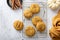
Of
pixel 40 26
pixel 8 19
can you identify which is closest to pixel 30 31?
pixel 40 26

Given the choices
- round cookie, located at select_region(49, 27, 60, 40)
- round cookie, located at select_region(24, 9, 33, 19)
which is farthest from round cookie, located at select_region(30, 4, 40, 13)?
round cookie, located at select_region(49, 27, 60, 40)

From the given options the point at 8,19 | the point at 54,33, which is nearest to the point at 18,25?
the point at 8,19

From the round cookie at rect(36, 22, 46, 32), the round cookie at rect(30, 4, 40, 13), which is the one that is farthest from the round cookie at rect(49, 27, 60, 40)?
the round cookie at rect(30, 4, 40, 13)

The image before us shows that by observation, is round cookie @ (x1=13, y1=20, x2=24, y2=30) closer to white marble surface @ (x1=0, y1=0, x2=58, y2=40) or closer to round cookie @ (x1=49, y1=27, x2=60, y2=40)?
white marble surface @ (x1=0, y1=0, x2=58, y2=40)

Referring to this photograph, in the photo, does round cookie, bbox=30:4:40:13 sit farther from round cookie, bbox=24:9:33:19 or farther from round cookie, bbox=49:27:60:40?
round cookie, bbox=49:27:60:40

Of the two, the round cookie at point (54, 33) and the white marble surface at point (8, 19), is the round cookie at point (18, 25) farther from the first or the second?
the round cookie at point (54, 33)

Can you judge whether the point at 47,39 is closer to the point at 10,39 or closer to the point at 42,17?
the point at 42,17

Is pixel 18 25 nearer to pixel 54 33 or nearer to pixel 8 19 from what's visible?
pixel 8 19

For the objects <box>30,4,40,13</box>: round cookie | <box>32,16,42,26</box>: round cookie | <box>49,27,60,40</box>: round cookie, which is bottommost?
<box>49,27,60,40</box>: round cookie

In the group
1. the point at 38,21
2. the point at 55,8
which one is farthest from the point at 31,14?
the point at 55,8

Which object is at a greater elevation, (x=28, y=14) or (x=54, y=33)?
(x=28, y=14)

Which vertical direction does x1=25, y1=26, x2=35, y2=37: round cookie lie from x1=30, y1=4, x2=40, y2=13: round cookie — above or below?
below
